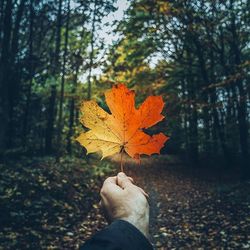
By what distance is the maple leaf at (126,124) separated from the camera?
54.9 inches

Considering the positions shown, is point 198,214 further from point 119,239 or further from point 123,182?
point 119,239

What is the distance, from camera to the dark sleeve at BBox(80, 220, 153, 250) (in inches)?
36.0

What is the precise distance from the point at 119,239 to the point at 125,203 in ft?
0.91

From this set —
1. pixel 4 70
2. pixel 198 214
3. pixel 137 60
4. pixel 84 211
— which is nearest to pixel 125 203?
pixel 84 211

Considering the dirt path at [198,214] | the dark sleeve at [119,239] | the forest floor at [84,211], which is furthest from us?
the dirt path at [198,214]

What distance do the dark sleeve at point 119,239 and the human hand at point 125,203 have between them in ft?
0.30

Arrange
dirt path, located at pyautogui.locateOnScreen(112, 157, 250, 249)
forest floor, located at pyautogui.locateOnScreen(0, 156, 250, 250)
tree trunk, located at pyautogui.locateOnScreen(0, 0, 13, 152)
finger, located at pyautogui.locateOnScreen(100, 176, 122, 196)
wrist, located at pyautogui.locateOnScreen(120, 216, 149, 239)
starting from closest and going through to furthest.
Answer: wrist, located at pyautogui.locateOnScreen(120, 216, 149, 239) → finger, located at pyautogui.locateOnScreen(100, 176, 122, 196) → forest floor, located at pyautogui.locateOnScreen(0, 156, 250, 250) → dirt path, located at pyautogui.locateOnScreen(112, 157, 250, 249) → tree trunk, located at pyautogui.locateOnScreen(0, 0, 13, 152)

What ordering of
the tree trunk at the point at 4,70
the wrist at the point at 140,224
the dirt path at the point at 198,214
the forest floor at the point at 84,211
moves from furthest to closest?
the tree trunk at the point at 4,70 < the dirt path at the point at 198,214 < the forest floor at the point at 84,211 < the wrist at the point at 140,224

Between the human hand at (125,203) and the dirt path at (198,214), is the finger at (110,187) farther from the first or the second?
the dirt path at (198,214)

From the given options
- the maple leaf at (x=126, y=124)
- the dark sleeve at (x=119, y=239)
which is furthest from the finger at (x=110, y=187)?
the dark sleeve at (x=119, y=239)

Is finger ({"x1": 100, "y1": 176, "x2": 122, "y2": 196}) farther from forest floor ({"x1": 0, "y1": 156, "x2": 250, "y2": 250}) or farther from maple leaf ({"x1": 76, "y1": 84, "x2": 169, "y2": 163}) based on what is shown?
forest floor ({"x1": 0, "y1": 156, "x2": 250, "y2": 250})

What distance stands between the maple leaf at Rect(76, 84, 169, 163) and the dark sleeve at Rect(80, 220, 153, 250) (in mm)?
436

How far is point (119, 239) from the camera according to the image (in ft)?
3.11

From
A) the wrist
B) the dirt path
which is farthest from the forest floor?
the wrist
